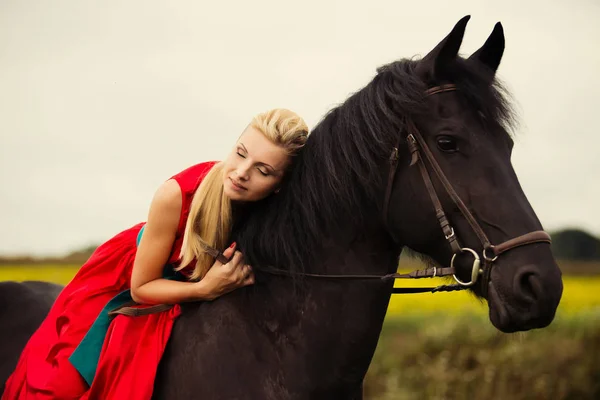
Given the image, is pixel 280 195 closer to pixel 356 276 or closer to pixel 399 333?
pixel 356 276

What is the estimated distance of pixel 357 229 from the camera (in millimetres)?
3068

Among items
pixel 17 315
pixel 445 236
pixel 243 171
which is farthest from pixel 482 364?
pixel 243 171

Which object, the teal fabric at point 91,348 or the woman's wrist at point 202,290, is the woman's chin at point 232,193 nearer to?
the woman's wrist at point 202,290

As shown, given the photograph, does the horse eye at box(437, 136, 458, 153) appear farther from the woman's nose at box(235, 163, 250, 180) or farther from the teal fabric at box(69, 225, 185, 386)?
the teal fabric at box(69, 225, 185, 386)

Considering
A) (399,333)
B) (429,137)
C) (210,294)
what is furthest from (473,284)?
(399,333)

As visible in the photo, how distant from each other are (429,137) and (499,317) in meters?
0.85

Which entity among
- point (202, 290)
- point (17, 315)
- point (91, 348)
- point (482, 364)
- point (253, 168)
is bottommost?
point (482, 364)

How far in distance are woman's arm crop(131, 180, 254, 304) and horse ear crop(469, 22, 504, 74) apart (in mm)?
1588

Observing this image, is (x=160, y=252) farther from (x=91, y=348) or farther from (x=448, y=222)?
(x=448, y=222)

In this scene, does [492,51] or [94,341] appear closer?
[94,341]

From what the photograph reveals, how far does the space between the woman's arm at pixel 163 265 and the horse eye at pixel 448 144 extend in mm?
1079

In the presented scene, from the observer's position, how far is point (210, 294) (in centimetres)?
309

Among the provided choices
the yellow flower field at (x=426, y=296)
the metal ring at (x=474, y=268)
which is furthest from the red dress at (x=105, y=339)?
the yellow flower field at (x=426, y=296)

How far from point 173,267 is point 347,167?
1.04 metres
